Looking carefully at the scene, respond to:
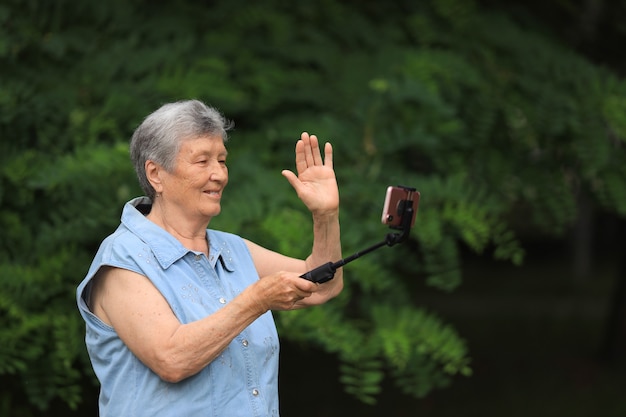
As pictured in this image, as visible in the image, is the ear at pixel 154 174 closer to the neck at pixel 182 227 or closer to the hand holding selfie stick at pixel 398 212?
the neck at pixel 182 227

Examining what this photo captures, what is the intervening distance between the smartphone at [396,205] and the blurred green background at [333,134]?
145 centimetres

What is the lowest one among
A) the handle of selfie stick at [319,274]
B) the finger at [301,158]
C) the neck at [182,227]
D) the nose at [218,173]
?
the handle of selfie stick at [319,274]

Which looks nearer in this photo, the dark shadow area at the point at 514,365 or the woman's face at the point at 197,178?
the woman's face at the point at 197,178

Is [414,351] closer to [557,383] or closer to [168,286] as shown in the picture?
[168,286]

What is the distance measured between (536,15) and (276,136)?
7.60ft

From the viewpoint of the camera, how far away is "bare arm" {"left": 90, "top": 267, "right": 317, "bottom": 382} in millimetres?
2102

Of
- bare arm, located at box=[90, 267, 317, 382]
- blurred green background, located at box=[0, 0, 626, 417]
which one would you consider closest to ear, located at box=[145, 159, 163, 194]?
bare arm, located at box=[90, 267, 317, 382]

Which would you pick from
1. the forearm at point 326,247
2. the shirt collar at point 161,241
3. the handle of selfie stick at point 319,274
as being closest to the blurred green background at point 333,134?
the forearm at point 326,247

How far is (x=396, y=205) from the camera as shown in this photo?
7.49 ft

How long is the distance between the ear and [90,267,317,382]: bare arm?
0.95ft

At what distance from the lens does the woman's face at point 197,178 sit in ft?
7.68

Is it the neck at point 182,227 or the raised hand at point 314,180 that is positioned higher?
the raised hand at point 314,180

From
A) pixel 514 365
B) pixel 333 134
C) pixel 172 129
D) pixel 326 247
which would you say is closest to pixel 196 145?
pixel 172 129

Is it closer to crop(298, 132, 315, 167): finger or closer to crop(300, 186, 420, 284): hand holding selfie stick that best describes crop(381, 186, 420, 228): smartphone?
crop(300, 186, 420, 284): hand holding selfie stick
